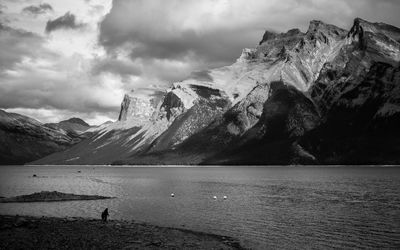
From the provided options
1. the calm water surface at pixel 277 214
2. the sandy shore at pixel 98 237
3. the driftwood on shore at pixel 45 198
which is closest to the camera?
the sandy shore at pixel 98 237

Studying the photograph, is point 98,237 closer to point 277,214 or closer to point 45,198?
point 277,214

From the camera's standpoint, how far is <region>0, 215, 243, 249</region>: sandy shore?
174ft

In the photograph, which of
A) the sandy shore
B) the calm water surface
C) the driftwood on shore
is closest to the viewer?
the sandy shore

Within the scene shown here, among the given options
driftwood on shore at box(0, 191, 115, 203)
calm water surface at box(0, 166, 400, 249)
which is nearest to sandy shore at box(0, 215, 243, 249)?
calm water surface at box(0, 166, 400, 249)

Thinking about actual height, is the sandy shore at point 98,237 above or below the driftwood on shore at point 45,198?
above

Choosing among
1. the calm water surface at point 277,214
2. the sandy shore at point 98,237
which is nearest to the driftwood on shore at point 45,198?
the calm water surface at point 277,214

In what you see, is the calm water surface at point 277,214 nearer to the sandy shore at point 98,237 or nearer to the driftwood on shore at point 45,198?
the sandy shore at point 98,237

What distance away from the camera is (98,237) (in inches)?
2367

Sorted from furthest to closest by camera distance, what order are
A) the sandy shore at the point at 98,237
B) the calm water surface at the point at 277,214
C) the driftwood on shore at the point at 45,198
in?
the driftwood on shore at the point at 45,198, the calm water surface at the point at 277,214, the sandy shore at the point at 98,237

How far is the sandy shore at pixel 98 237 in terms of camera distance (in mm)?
53094

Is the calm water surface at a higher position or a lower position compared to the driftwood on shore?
higher

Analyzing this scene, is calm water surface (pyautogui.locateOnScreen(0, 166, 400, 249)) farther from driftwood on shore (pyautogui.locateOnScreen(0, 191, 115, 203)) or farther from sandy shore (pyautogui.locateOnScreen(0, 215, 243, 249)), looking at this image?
driftwood on shore (pyautogui.locateOnScreen(0, 191, 115, 203))

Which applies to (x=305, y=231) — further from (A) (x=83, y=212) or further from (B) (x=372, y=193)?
(B) (x=372, y=193)

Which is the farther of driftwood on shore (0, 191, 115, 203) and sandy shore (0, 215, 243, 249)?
driftwood on shore (0, 191, 115, 203)
